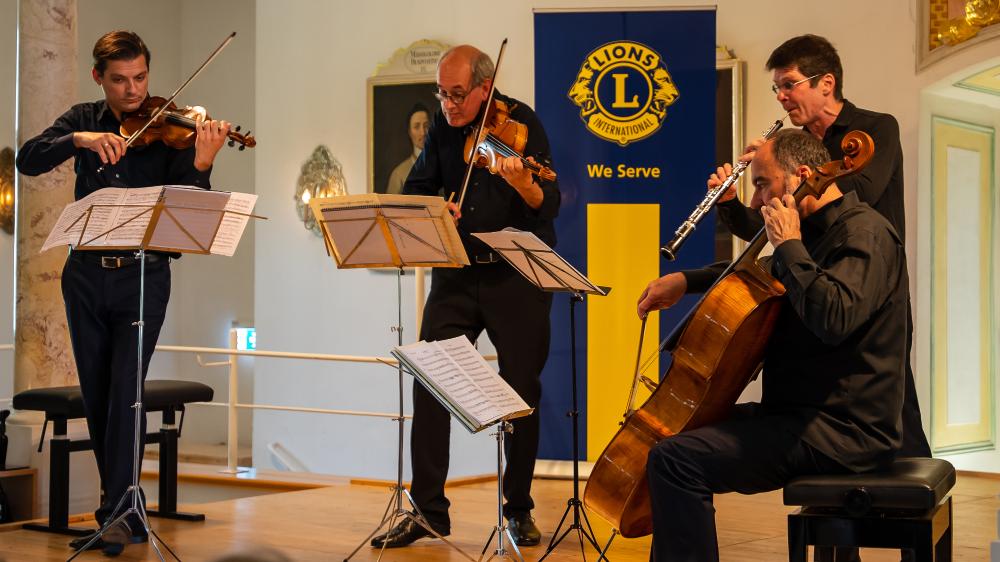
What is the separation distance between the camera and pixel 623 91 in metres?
5.50

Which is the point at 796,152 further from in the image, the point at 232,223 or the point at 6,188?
the point at 6,188

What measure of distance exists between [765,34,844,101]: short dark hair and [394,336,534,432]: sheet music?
48.2 inches

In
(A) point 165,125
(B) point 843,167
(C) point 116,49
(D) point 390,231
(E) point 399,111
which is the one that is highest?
(E) point 399,111

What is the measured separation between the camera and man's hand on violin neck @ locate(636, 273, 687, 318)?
3115mm

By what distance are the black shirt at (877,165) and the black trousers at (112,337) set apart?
2.01 meters

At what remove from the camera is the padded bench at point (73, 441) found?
14.1ft

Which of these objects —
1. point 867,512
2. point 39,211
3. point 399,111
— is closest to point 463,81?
point 867,512

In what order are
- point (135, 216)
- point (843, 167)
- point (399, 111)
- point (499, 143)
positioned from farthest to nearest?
1. point (399, 111)
2. point (499, 143)
3. point (135, 216)
4. point (843, 167)

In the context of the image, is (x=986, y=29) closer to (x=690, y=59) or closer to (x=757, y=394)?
(x=690, y=59)

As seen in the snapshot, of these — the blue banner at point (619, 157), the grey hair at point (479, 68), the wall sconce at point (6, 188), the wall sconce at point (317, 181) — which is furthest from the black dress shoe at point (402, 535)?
the wall sconce at point (6, 188)

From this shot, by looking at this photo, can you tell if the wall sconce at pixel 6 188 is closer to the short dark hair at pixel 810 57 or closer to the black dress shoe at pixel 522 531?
the black dress shoe at pixel 522 531

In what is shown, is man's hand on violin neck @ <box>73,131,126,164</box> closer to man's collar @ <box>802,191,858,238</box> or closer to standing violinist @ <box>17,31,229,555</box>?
standing violinist @ <box>17,31,229,555</box>

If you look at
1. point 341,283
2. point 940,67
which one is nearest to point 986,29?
point 940,67

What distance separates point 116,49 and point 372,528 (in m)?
1.98
